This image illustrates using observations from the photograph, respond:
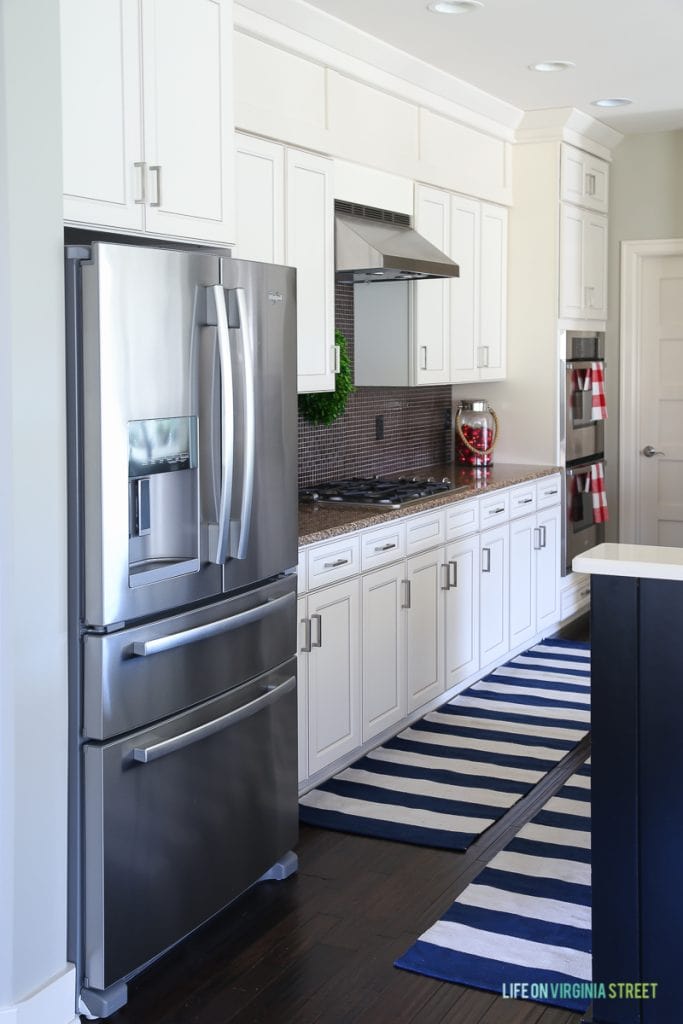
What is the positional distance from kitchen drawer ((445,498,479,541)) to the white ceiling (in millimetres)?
1824

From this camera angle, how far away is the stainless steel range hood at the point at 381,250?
4.47 m

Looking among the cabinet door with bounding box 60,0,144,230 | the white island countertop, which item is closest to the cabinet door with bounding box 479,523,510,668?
the white island countertop

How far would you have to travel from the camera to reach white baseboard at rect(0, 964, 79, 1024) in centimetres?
247

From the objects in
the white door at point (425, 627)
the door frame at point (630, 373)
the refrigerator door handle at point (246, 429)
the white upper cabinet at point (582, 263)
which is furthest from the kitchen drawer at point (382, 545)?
the door frame at point (630, 373)

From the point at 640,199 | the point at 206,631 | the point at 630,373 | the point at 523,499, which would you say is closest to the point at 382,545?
the point at 206,631

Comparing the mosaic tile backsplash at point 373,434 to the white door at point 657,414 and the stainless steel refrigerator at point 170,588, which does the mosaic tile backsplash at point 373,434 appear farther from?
the stainless steel refrigerator at point 170,588

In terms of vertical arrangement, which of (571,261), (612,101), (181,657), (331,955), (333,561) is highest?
(612,101)

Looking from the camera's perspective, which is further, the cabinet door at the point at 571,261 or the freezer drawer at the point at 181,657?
the cabinet door at the point at 571,261

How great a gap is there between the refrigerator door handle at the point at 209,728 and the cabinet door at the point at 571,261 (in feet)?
11.5

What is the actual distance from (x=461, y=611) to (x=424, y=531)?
570 mm

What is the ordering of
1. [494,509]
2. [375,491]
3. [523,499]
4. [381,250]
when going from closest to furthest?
[381,250] < [375,491] < [494,509] < [523,499]

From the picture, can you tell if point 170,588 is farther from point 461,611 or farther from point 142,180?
point 461,611

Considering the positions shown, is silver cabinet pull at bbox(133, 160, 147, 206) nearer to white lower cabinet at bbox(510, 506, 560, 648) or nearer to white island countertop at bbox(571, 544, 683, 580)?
white island countertop at bbox(571, 544, 683, 580)

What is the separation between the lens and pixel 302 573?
369cm
